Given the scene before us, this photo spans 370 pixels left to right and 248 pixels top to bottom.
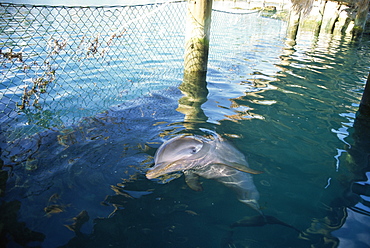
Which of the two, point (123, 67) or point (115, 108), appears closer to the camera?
point (115, 108)

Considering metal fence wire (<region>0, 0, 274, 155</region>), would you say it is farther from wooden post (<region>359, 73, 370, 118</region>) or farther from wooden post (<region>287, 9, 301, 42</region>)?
wooden post (<region>287, 9, 301, 42</region>)

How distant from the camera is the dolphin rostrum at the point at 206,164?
314cm

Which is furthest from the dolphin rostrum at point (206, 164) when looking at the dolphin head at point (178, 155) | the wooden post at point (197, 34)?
the wooden post at point (197, 34)

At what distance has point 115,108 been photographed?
5.15 meters

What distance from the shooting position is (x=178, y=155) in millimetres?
3506

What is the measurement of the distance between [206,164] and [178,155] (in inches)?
15.0

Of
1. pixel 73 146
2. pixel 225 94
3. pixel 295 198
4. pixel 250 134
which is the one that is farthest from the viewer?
pixel 225 94

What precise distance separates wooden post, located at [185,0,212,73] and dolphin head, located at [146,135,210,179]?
3.12 m

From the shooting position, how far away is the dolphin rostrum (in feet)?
10.3

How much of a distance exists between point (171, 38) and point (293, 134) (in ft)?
28.4

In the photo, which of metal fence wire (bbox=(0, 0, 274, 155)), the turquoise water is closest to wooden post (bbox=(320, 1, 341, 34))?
metal fence wire (bbox=(0, 0, 274, 155))

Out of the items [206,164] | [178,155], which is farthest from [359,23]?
[178,155]

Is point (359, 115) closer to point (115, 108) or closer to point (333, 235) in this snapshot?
point (333, 235)

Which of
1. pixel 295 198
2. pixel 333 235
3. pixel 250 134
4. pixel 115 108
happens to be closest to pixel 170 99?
pixel 115 108
